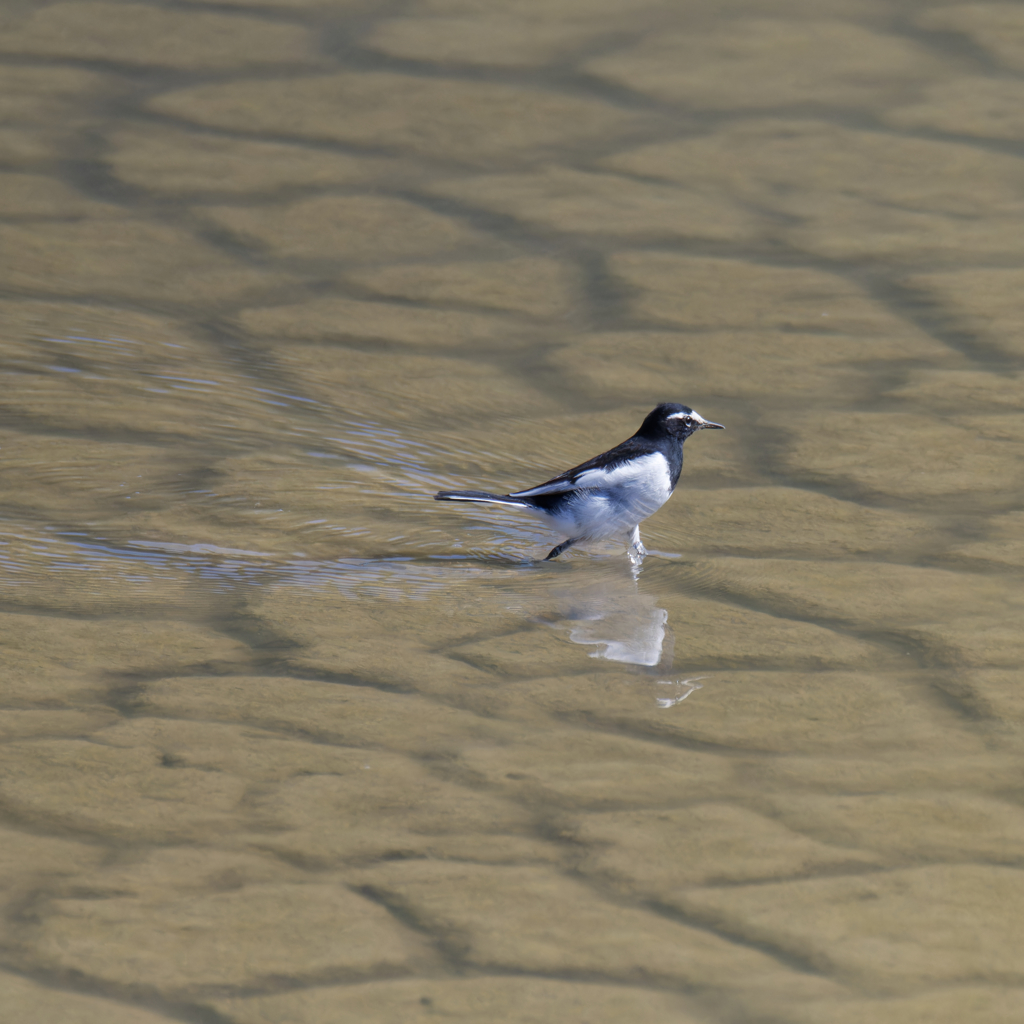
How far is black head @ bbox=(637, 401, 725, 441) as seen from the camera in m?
4.30

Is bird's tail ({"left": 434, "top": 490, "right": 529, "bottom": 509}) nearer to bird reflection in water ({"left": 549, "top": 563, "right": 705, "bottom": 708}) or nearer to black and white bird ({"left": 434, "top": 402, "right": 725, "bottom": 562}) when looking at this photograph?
black and white bird ({"left": 434, "top": 402, "right": 725, "bottom": 562})

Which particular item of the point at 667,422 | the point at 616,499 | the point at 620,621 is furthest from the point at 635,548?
the point at 620,621

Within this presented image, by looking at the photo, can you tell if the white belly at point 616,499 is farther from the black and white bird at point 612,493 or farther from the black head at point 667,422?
the black head at point 667,422

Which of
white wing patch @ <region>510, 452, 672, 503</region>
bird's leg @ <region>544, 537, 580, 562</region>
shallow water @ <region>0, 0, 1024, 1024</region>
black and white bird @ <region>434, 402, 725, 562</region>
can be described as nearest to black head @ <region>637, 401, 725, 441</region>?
black and white bird @ <region>434, 402, 725, 562</region>

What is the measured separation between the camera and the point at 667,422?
170 inches

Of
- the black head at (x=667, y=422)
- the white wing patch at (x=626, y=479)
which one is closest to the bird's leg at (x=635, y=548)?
the white wing patch at (x=626, y=479)

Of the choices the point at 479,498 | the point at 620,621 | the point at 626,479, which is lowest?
the point at 620,621

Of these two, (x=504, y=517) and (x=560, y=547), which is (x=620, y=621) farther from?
(x=504, y=517)

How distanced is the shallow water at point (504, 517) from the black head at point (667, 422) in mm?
258

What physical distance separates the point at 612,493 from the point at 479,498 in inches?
15.6

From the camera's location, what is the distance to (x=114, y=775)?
2869mm

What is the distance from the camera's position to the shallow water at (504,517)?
2465mm

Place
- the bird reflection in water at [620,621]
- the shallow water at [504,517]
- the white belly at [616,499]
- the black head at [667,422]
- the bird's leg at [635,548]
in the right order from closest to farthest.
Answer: the shallow water at [504,517]
the bird reflection in water at [620,621]
the white belly at [616,499]
the bird's leg at [635,548]
the black head at [667,422]

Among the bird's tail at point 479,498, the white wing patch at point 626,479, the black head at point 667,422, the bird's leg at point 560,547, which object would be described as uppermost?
the black head at point 667,422
